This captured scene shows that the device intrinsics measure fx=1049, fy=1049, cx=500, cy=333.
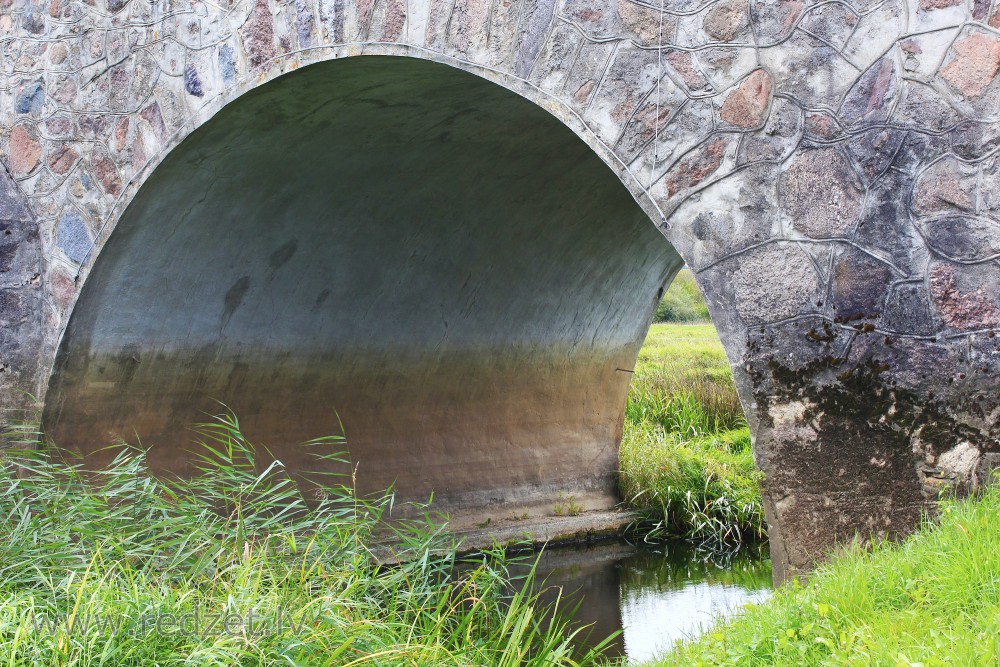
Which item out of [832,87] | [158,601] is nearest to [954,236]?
[832,87]

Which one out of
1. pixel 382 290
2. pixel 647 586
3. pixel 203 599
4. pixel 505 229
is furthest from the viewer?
pixel 505 229

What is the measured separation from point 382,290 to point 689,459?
11.1 ft

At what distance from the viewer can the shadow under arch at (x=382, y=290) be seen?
5957 millimetres

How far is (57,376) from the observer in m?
6.28

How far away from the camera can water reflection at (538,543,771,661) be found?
6.32 meters

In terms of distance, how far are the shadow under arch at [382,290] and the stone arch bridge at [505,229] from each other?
3 cm

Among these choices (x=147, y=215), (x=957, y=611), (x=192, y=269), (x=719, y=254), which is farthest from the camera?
(x=192, y=269)

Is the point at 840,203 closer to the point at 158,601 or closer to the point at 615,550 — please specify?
the point at 158,601

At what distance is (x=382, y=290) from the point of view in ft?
25.1

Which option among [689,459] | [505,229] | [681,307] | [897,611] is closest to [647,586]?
[689,459]

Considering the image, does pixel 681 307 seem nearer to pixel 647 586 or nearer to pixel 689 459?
pixel 689 459

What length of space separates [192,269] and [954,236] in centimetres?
463

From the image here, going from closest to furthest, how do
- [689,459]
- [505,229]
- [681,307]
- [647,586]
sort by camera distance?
[647,586], [505,229], [689,459], [681,307]

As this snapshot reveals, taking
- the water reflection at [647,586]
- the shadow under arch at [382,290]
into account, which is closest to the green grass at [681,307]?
the shadow under arch at [382,290]
